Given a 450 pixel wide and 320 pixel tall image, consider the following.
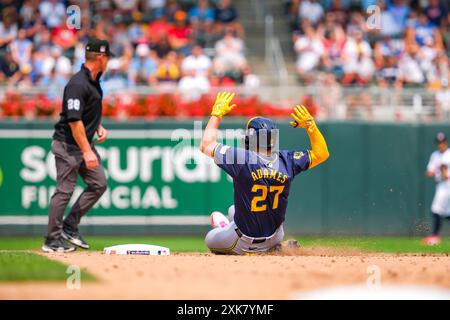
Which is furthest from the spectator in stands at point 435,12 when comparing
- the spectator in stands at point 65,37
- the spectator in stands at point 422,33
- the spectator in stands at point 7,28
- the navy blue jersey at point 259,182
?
the navy blue jersey at point 259,182

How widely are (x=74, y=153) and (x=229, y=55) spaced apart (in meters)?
8.15

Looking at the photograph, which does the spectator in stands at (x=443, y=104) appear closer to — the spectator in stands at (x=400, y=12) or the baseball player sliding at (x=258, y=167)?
the spectator in stands at (x=400, y=12)

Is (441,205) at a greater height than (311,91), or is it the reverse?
(311,91)

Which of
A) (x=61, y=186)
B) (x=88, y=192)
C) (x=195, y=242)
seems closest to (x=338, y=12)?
(x=195, y=242)

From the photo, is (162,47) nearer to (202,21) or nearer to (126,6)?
(202,21)

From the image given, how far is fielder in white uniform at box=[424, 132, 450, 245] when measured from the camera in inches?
577

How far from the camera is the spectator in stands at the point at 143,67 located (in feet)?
56.4

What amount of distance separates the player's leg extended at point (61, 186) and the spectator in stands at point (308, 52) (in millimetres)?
8396

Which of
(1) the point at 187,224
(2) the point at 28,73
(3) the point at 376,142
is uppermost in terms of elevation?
(2) the point at 28,73

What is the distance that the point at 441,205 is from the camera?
1466 centimetres

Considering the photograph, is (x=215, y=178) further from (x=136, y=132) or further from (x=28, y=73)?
(x=28, y=73)

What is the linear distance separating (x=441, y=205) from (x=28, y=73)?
316 inches

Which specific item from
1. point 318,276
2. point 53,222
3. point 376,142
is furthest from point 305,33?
point 318,276

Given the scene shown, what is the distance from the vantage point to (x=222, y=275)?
8156 mm
